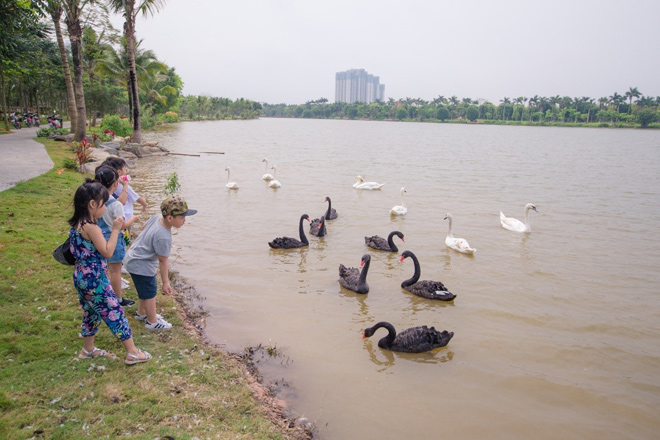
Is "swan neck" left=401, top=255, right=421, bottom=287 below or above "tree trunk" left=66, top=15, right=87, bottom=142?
below

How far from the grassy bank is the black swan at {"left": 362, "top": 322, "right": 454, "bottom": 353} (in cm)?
192

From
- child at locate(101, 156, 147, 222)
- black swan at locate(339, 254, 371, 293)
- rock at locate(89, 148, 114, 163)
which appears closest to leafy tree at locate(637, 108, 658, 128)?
rock at locate(89, 148, 114, 163)

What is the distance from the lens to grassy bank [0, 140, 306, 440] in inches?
139

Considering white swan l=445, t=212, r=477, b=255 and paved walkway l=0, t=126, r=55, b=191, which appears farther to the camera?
paved walkway l=0, t=126, r=55, b=191

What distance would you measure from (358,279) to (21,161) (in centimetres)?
1325

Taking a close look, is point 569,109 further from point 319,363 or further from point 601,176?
point 319,363

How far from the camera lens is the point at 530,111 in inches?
4958

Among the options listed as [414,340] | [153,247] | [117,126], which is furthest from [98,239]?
[117,126]

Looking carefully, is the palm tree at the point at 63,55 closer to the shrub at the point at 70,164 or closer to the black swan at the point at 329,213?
the shrub at the point at 70,164

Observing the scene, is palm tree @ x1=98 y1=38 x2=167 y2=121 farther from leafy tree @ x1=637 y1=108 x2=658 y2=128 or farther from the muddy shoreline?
leafy tree @ x1=637 y1=108 x2=658 y2=128

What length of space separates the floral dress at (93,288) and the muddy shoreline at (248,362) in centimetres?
136

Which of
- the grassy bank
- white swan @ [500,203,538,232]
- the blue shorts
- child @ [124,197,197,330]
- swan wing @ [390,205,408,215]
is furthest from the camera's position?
swan wing @ [390,205,408,215]

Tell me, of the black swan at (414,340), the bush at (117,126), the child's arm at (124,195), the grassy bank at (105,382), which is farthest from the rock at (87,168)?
the bush at (117,126)

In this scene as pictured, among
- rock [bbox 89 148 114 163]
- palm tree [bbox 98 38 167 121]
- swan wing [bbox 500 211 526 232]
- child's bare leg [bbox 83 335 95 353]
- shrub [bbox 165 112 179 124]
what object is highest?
palm tree [bbox 98 38 167 121]
